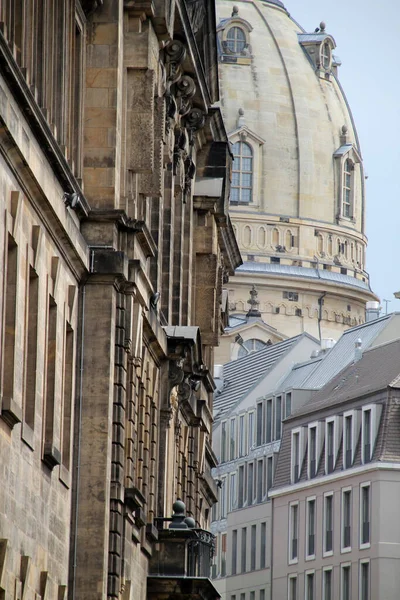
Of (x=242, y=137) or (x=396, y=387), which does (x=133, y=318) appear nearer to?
(x=396, y=387)

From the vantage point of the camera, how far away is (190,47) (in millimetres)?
51438

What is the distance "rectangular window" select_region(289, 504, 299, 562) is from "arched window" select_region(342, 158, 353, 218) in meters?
72.0

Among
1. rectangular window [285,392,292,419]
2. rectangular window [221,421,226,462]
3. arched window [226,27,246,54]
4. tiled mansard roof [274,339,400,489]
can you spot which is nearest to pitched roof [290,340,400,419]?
tiled mansard roof [274,339,400,489]

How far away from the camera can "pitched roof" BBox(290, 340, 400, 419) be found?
95.4 metres

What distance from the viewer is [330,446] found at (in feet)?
324

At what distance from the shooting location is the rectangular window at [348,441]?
95.5 meters

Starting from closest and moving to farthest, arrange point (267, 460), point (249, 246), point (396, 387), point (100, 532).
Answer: point (100, 532) < point (396, 387) < point (267, 460) < point (249, 246)

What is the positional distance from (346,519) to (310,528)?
404cm

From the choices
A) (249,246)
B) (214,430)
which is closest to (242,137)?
(249,246)

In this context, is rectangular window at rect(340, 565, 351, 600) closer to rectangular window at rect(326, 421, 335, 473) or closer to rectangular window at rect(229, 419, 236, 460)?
rectangular window at rect(326, 421, 335, 473)

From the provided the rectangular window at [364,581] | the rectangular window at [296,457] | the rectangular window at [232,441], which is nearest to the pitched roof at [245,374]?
the rectangular window at [232,441]

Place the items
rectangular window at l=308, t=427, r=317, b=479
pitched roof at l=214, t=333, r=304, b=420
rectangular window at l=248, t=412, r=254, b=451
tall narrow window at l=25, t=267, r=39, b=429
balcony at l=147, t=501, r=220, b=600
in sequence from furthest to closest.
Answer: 1. pitched roof at l=214, t=333, r=304, b=420
2. rectangular window at l=248, t=412, r=254, b=451
3. rectangular window at l=308, t=427, r=317, b=479
4. balcony at l=147, t=501, r=220, b=600
5. tall narrow window at l=25, t=267, r=39, b=429

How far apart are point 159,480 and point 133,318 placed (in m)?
9.54

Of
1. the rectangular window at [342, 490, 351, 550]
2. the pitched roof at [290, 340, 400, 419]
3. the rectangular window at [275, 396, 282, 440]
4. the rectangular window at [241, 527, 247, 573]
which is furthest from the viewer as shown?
the rectangular window at [275, 396, 282, 440]
